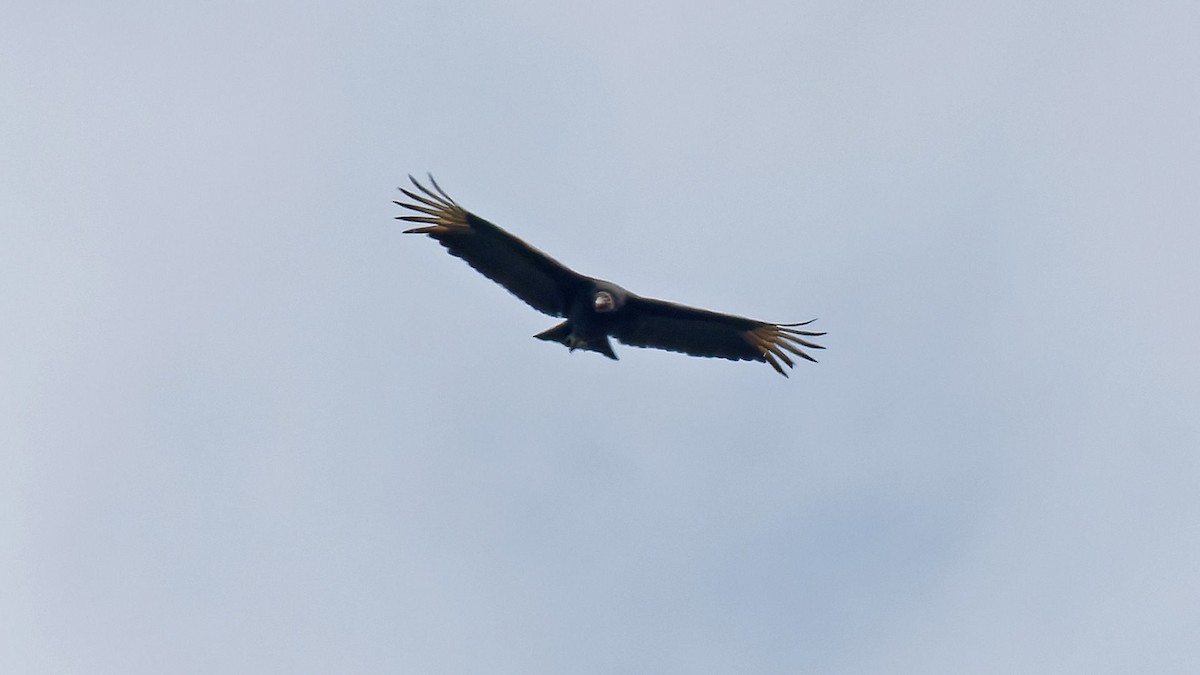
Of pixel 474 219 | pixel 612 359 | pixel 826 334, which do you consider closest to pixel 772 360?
pixel 826 334

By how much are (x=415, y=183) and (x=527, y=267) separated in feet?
6.63

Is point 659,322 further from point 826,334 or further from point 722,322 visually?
point 826,334

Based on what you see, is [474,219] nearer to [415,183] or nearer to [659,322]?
[415,183]

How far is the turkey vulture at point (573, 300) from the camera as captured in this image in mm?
24031

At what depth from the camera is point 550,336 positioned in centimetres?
2427

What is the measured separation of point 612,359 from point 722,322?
1.87 metres

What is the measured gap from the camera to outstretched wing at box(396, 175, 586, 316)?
78.7 ft

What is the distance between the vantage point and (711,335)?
83.8 feet

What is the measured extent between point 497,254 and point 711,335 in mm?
3618

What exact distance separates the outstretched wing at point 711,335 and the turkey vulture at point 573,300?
0.02 metres

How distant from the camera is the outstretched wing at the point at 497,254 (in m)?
24.0

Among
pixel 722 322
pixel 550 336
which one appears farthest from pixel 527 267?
pixel 722 322

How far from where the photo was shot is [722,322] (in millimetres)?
25281

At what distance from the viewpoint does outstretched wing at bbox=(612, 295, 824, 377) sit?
24953 mm
